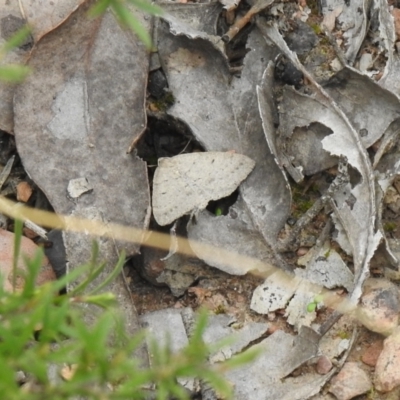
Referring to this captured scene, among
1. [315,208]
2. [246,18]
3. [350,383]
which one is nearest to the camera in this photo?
[350,383]

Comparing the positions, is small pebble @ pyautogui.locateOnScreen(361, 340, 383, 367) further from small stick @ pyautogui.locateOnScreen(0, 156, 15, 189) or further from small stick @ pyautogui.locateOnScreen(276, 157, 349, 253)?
small stick @ pyautogui.locateOnScreen(0, 156, 15, 189)

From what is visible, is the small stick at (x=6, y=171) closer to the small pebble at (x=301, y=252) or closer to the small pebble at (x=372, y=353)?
the small pebble at (x=301, y=252)

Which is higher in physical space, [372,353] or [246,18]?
[246,18]

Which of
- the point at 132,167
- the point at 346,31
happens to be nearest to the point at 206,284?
the point at 132,167

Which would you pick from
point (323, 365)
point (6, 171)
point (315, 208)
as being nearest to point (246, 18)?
point (315, 208)

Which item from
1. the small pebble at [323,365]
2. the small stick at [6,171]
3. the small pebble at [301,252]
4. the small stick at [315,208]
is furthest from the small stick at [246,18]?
the small pebble at [323,365]

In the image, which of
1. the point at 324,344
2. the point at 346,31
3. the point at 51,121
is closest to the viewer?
the point at 324,344

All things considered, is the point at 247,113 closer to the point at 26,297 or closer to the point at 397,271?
the point at 397,271

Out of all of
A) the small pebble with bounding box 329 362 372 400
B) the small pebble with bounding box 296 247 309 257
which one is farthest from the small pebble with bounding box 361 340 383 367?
the small pebble with bounding box 296 247 309 257

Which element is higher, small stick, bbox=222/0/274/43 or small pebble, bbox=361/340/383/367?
small stick, bbox=222/0/274/43

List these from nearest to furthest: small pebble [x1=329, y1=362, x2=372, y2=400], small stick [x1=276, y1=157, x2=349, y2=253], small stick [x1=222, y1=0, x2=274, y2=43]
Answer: small pebble [x1=329, y1=362, x2=372, y2=400] → small stick [x1=276, y1=157, x2=349, y2=253] → small stick [x1=222, y1=0, x2=274, y2=43]

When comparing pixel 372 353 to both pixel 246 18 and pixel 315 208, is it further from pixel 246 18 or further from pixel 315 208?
pixel 246 18
